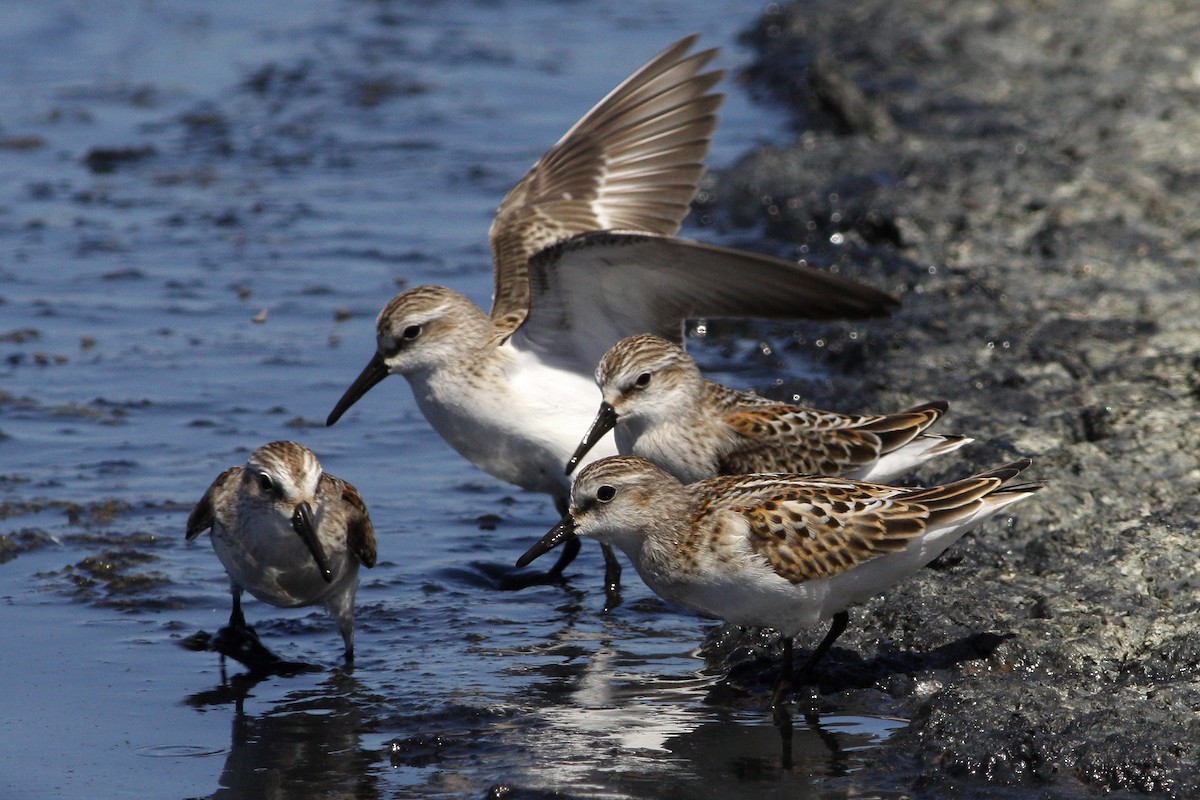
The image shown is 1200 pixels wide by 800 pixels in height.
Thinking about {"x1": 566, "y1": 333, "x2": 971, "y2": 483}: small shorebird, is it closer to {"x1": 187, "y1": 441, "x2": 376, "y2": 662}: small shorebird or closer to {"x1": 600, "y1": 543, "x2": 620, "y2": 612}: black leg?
{"x1": 600, "y1": 543, "x2": 620, "y2": 612}: black leg

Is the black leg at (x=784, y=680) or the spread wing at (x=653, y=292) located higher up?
the spread wing at (x=653, y=292)

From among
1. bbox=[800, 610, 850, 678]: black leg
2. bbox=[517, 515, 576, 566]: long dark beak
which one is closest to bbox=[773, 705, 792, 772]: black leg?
bbox=[800, 610, 850, 678]: black leg

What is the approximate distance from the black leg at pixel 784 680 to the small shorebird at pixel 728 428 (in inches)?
43.0

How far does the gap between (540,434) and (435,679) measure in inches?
65.3

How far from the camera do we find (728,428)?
7.26 metres

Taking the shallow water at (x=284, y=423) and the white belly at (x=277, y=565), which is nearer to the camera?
the shallow water at (x=284, y=423)

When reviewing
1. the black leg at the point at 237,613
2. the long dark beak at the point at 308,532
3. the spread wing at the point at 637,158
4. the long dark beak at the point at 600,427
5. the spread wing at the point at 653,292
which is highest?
the spread wing at the point at 637,158

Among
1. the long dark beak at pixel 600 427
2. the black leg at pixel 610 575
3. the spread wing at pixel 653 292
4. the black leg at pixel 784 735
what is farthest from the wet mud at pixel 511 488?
the spread wing at pixel 653 292

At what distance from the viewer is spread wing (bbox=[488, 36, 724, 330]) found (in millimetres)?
9477

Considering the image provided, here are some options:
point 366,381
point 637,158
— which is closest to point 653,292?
point 366,381

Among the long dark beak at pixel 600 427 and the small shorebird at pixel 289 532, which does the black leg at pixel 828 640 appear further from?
the small shorebird at pixel 289 532

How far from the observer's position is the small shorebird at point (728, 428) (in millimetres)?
7051

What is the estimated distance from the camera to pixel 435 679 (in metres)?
6.61

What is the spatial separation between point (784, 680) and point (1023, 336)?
3787 mm
